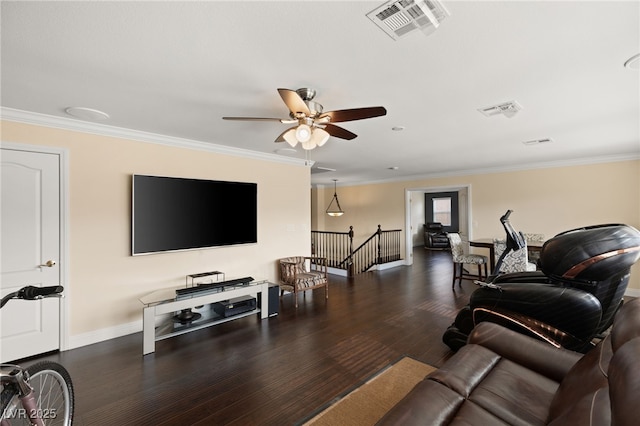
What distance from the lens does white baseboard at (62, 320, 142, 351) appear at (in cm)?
309

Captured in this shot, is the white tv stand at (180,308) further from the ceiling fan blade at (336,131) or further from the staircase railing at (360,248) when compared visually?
the staircase railing at (360,248)

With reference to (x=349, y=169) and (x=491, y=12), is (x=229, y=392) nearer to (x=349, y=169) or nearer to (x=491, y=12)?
(x=491, y=12)

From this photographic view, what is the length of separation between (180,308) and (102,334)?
101 centimetres

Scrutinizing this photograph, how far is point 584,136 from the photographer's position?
12.4 ft

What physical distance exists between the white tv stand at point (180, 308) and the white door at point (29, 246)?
912mm

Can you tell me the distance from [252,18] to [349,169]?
5.09 m

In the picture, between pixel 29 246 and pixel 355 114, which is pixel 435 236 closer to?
pixel 355 114

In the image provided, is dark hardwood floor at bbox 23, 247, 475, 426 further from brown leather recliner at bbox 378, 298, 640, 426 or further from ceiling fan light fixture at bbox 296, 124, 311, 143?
ceiling fan light fixture at bbox 296, 124, 311, 143

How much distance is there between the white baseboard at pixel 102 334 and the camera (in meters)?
3.09

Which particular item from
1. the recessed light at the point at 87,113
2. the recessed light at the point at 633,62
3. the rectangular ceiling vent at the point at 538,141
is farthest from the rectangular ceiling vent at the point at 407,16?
the rectangular ceiling vent at the point at 538,141

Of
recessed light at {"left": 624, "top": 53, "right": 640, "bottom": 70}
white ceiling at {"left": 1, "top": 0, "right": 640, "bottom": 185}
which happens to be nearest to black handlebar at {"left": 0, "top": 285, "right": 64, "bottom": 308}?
white ceiling at {"left": 1, "top": 0, "right": 640, "bottom": 185}

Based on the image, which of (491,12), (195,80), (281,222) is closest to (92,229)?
(195,80)

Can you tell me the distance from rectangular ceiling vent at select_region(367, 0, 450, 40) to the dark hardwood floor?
263 centimetres

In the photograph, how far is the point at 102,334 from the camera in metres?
3.26
